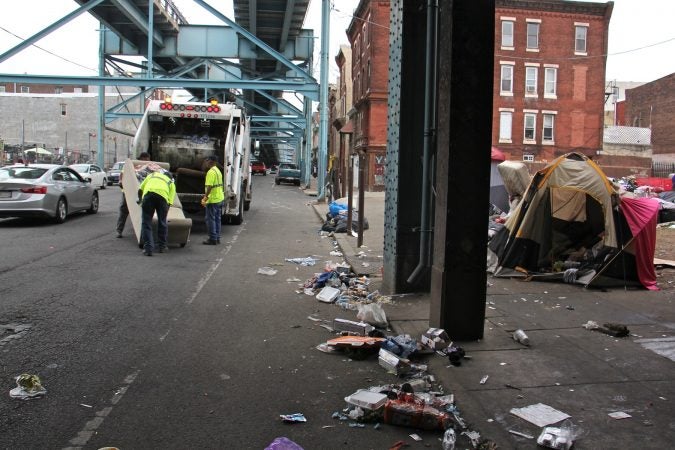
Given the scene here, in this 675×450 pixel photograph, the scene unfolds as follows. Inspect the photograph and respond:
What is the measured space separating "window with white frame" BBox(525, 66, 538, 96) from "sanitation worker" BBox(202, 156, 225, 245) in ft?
118

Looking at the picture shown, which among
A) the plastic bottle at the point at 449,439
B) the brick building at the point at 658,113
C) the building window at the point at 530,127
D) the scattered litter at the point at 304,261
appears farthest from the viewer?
the brick building at the point at 658,113

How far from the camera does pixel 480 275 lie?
5.35 m

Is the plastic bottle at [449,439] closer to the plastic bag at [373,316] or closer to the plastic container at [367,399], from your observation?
the plastic container at [367,399]

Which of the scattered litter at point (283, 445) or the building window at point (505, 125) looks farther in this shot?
the building window at point (505, 125)

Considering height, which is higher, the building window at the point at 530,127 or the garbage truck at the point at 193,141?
the building window at the point at 530,127

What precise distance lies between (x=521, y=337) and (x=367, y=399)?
6.79ft

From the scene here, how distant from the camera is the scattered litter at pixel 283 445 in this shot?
11.1 feet

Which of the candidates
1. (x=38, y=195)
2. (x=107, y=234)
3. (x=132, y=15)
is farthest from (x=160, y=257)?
(x=132, y=15)

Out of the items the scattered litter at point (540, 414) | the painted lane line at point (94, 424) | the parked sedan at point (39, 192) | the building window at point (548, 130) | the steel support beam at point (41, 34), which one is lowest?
the painted lane line at point (94, 424)

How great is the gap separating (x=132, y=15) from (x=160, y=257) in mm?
21434

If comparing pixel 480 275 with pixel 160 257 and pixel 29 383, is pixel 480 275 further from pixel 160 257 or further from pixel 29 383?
pixel 160 257

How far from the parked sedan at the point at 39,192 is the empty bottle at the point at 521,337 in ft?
39.1

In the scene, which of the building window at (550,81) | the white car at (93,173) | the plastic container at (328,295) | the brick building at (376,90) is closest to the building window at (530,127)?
the building window at (550,81)

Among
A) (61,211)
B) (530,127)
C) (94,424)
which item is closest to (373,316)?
(94,424)
